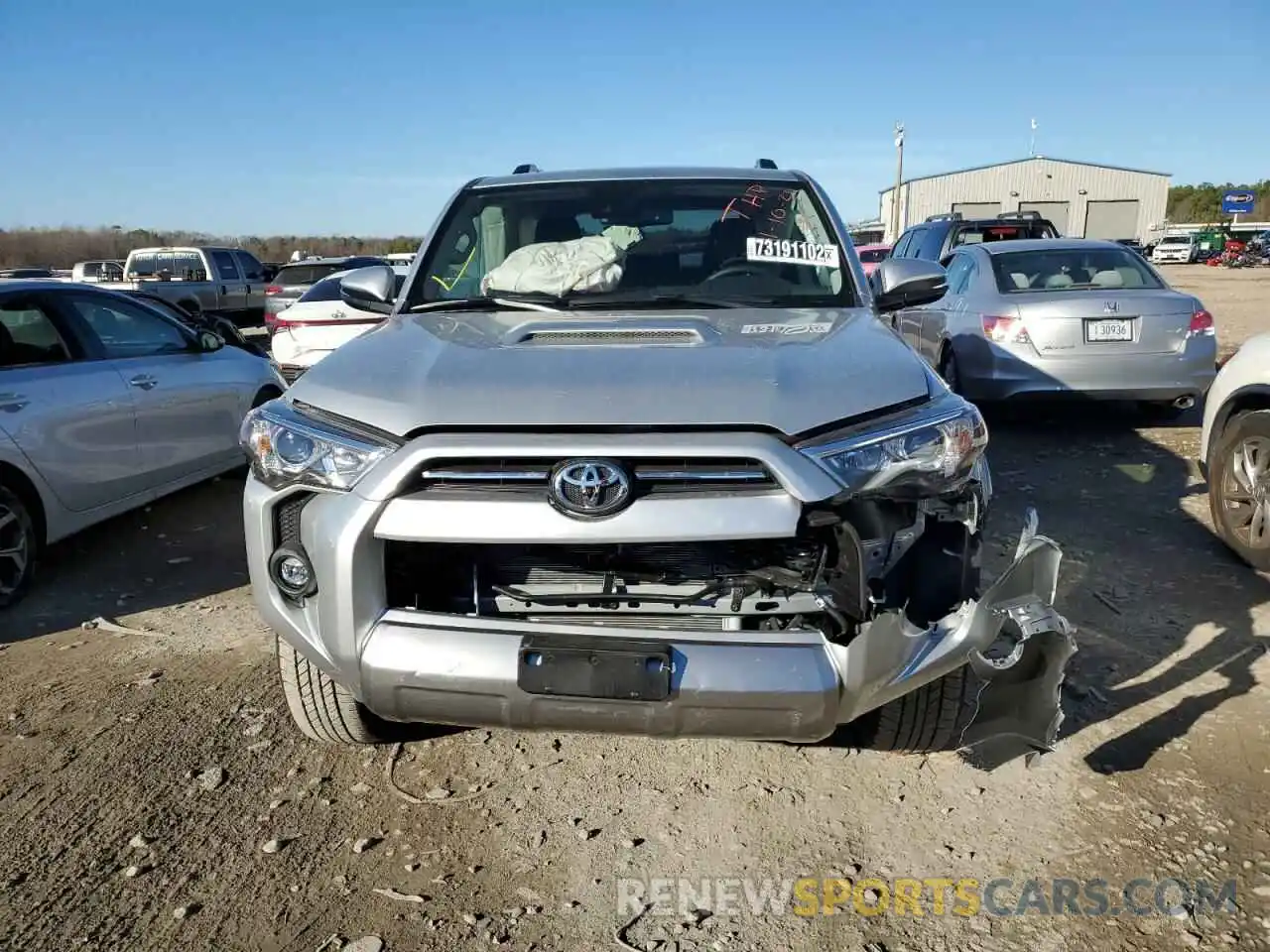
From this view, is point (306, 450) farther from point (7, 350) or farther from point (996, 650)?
point (7, 350)

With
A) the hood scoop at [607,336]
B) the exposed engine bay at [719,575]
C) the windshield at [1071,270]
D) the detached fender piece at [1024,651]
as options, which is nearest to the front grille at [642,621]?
the exposed engine bay at [719,575]

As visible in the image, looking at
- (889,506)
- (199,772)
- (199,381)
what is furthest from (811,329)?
(199,381)

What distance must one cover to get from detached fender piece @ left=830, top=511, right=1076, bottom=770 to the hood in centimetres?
53

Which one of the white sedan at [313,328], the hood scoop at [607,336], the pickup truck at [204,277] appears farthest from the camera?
the pickup truck at [204,277]

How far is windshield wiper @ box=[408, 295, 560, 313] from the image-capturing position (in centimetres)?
345

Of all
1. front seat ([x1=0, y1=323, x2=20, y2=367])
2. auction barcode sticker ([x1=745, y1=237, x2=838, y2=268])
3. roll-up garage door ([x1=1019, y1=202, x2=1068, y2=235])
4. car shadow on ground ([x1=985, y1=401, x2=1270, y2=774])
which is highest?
roll-up garage door ([x1=1019, y1=202, x2=1068, y2=235])

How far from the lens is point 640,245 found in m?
3.74

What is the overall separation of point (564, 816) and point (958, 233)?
12.4m

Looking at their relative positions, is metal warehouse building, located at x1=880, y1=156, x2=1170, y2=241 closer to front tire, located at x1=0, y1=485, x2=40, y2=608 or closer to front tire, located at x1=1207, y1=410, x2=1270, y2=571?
front tire, located at x1=1207, y1=410, x2=1270, y2=571

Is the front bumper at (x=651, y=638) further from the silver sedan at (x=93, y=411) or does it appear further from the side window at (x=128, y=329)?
the side window at (x=128, y=329)

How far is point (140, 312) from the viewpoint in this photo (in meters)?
5.76

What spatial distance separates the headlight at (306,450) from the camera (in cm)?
236

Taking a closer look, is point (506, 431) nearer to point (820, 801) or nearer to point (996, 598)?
point (996, 598)

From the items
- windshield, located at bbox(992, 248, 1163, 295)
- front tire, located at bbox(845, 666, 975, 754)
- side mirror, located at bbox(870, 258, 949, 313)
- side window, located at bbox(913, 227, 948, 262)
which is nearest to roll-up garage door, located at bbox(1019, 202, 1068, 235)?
side window, located at bbox(913, 227, 948, 262)
